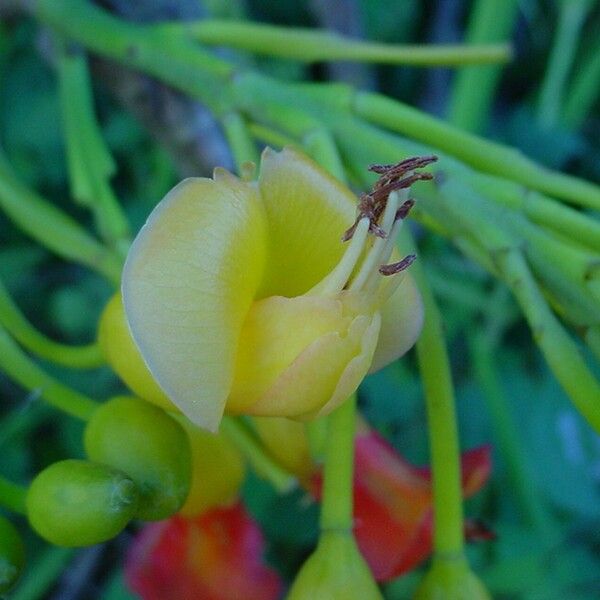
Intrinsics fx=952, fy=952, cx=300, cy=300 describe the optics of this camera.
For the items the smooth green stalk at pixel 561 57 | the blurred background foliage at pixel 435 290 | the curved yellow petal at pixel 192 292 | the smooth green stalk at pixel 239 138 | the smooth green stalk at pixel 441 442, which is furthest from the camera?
the smooth green stalk at pixel 561 57

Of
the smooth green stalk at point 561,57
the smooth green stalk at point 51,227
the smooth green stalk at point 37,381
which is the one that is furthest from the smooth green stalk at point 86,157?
the smooth green stalk at point 561,57

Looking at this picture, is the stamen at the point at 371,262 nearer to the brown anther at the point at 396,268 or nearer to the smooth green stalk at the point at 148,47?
the brown anther at the point at 396,268

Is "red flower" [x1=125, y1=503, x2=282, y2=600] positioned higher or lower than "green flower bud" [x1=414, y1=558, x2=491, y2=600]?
lower

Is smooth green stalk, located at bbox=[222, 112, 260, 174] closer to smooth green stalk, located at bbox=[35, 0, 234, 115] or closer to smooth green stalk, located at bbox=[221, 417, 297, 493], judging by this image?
smooth green stalk, located at bbox=[35, 0, 234, 115]

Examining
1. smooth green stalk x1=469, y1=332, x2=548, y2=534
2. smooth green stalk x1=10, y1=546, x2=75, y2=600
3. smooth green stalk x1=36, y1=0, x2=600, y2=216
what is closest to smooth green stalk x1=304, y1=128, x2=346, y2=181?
smooth green stalk x1=36, y1=0, x2=600, y2=216

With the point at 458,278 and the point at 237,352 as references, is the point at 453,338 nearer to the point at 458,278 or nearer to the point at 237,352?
the point at 458,278

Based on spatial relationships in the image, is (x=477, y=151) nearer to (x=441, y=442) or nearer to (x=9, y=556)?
(x=441, y=442)
